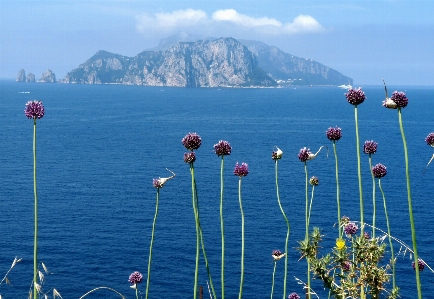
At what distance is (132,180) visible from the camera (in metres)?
90.1

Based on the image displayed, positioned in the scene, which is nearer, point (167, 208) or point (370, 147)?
point (370, 147)

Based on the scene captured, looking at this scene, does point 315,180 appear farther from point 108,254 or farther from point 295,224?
point 295,224

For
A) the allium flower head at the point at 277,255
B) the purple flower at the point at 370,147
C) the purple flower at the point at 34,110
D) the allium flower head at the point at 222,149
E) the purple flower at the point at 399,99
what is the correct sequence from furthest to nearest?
1. the allium flower head at the point at 277,255
2. the purple flower at the point at 370,147
3. the allium flower head at the point at 222,149
4. the purple flower at the point at 34,110
5. the purple flower at the point at 399,99

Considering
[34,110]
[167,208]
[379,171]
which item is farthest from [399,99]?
[167,208]

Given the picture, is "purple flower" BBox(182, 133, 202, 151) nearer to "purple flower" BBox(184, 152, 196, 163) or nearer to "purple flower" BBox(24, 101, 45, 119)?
"purple flower" BBox(184, 152, 196, 163)

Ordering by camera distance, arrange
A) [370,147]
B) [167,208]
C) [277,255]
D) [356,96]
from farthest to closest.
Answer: [167,208] → [277,255] → [370,147] → [356,96]

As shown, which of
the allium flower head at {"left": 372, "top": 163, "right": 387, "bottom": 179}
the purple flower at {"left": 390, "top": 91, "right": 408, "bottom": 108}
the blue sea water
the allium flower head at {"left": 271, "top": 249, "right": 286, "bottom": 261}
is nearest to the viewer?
the purple flower at {"left": 390, "top": 91, "right": 408, "bottom": 108}

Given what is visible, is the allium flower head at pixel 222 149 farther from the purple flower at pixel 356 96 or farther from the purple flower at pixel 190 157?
the purple flower at pixel 356 96

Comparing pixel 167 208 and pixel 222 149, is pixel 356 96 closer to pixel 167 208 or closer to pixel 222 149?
pixel 222 149

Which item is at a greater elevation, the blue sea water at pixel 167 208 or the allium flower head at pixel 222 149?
the allium flower head at pixel 222 149

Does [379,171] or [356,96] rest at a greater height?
[356,96]

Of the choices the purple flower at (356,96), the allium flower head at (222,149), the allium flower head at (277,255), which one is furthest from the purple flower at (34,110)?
the allium flower head at (277,255)

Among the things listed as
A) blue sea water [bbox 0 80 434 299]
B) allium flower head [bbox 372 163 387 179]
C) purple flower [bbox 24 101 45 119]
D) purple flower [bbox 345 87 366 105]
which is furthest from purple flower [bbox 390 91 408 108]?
blue sea water [bbox 0 80 434 299]

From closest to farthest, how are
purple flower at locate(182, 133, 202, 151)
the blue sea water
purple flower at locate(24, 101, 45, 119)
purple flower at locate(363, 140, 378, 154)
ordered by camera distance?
purple flower at locate(24, 101, 45, 119), purple flower at locate(182, 133, 202, 151), purple flower at locate(363, 140, 378, 154), the blue sea water
